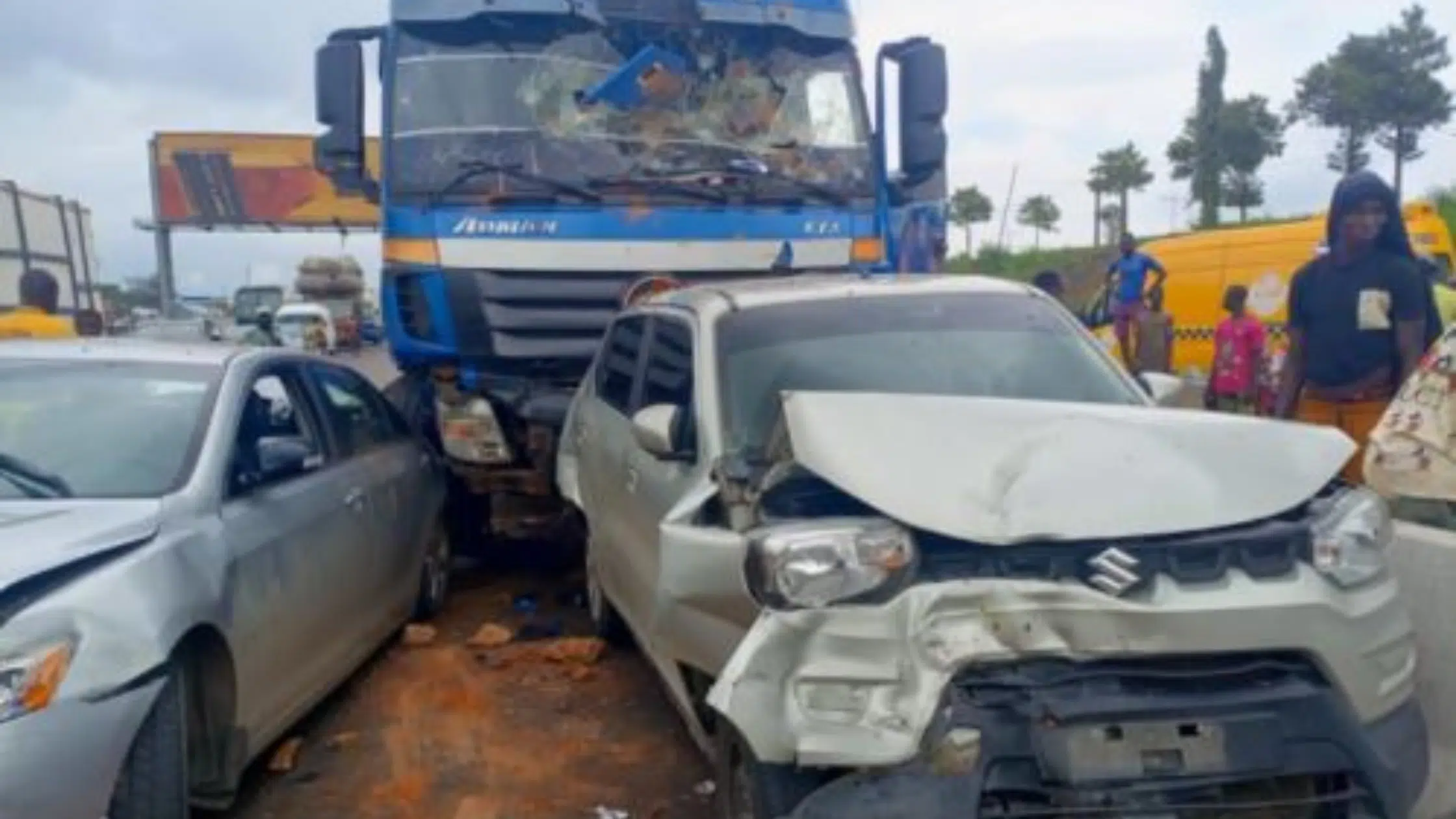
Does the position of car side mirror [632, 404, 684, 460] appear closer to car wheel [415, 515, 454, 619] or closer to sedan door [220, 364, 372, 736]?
sedan door [220, 364, 372, 736]

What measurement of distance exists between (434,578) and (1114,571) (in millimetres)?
4465

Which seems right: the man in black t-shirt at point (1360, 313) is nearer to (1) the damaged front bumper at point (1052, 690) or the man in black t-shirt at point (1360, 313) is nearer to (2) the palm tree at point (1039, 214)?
(1) the damaged front bumper at point (1052, 690)

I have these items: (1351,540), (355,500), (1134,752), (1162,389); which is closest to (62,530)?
(355,500)

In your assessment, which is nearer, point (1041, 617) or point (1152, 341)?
point (1041, 617)

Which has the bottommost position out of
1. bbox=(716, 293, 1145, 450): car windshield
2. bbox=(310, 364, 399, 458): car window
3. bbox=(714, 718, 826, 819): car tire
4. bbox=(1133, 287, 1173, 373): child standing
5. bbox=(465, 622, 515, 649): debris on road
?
bbox=(465, 622, 515, 649): debris on road

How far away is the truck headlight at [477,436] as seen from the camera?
7230mm

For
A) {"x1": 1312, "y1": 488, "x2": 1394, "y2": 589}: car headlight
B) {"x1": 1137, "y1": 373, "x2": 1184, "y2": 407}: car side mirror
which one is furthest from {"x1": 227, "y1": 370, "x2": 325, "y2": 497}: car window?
{"x1": 1312, "y1": 488, "x2": 1394, "y2": 589}: car headlight

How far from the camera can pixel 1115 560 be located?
3014 mm

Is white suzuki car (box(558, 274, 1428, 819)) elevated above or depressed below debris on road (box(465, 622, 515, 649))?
above

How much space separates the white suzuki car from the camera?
2871 mm

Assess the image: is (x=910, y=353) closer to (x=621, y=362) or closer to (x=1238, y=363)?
(x=621, y=362)

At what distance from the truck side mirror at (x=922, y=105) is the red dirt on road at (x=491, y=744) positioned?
365 centimetres

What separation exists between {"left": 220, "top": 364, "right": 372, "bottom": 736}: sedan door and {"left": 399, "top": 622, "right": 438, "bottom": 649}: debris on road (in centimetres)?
113

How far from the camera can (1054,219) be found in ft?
170
